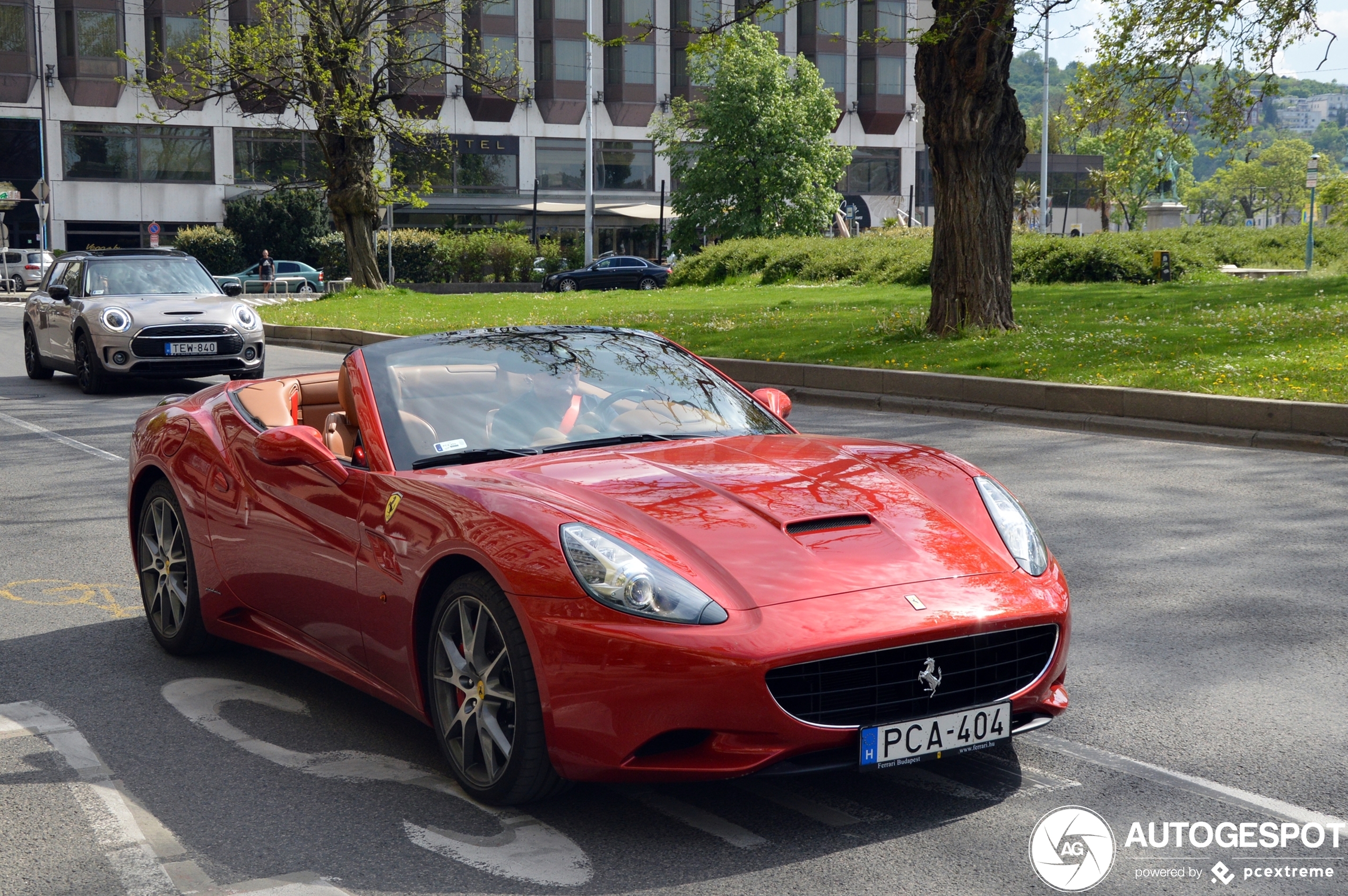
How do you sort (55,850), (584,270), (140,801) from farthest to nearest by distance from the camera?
1. (584,270)
2. (140,801)
3. (55,850)

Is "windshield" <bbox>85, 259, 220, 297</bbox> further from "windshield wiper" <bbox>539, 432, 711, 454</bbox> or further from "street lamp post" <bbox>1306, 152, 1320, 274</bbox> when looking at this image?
"street lamp post" <bbox>1306, 152, 1320, 274</bbox>

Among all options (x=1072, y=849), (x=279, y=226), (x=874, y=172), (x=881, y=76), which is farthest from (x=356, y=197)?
(x=874, y=172)

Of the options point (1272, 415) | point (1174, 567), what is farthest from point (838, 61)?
point (1174, 567)

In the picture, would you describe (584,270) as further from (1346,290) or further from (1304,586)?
(1304,586)

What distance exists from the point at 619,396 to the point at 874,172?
2998 inches

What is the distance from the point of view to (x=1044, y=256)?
1254 inches

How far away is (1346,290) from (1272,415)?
45.3 ft

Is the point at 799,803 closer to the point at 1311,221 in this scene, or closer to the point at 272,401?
the point at 272,401

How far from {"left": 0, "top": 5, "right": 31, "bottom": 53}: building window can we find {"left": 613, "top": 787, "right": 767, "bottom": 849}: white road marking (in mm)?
65019

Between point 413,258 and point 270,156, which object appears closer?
point 413,258

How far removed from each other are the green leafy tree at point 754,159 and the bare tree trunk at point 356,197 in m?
18.8

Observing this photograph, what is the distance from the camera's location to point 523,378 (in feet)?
16.0

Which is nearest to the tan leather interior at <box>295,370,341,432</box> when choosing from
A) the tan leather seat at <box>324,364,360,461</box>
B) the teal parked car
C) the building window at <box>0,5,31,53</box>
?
the tan leather seat at <box>324,364,360,461</box>

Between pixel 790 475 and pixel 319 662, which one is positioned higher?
pixel 790 475
